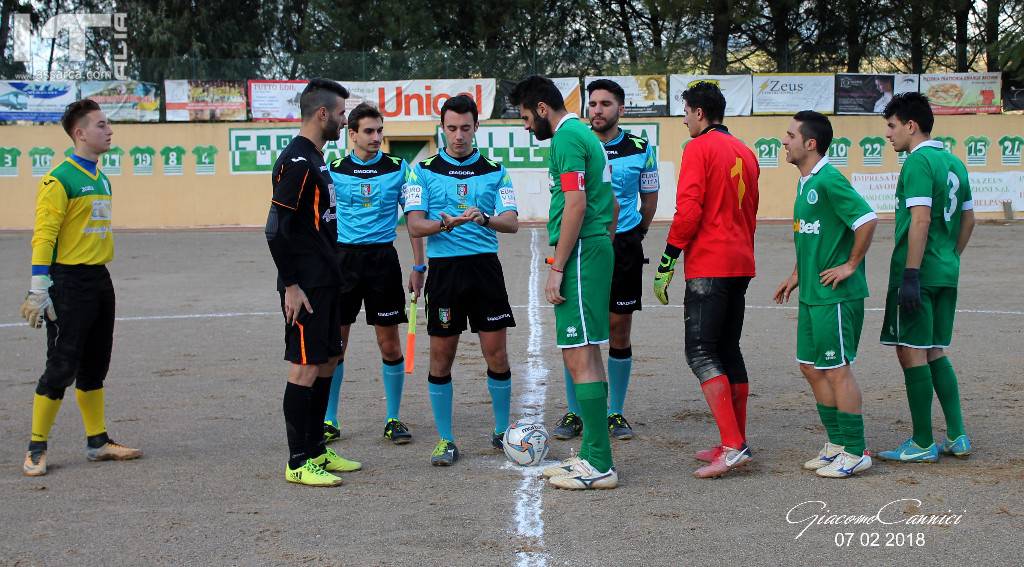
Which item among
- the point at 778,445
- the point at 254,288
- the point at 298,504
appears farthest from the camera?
the point at 254,288

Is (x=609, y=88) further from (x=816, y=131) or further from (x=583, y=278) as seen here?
(x=583, y=278)

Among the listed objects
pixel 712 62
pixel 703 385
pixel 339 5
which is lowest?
pixel 703 385


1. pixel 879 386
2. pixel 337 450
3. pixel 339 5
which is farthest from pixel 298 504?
pixel 339 5

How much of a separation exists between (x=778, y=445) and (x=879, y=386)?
207cm

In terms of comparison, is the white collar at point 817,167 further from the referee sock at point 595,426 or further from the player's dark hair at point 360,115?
the player's dark hair at point 360,115

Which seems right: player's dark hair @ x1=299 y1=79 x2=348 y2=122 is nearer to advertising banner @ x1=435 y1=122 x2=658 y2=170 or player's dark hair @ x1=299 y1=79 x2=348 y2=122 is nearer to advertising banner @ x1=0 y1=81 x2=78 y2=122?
advertising banner @ x1=435 y1=122 x2=658 y2=170

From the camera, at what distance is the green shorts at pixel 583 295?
17.8ft

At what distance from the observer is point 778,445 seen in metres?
6.29

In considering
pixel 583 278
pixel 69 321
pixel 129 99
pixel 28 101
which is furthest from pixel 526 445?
pixel 28 101

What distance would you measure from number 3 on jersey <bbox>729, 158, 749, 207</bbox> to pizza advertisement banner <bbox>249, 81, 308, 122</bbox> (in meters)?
24.8

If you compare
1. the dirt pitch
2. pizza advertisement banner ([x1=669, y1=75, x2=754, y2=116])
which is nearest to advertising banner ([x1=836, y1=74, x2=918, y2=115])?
pizza advertisement banner ([x1=669, y1=75, x2=754, y2=116])

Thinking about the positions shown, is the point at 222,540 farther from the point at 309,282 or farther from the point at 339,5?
the point at 339,5

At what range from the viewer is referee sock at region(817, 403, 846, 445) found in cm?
565

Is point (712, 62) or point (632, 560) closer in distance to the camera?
point (632, 560)
